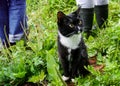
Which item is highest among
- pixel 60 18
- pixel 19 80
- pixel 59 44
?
pixel 60 18

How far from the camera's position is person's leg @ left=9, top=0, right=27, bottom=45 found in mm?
4105

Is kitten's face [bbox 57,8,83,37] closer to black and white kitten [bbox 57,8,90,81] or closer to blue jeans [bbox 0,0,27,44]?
black and white kitten [bbox 57,8,90,81]

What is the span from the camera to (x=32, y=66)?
3.75 meters

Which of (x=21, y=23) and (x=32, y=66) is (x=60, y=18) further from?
(x=21, y=23)

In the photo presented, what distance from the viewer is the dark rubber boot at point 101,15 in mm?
4566

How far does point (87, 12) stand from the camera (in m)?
4.43

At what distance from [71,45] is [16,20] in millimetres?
1038

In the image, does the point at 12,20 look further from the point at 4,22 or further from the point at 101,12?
the point at 101,12

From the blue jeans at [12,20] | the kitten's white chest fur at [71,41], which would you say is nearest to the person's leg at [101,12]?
the blue jeans at [12,20]

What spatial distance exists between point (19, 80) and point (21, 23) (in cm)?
77

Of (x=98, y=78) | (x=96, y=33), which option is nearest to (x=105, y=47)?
(x=96, y=33)

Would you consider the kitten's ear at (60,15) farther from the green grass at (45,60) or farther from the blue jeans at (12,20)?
the blue jeans at (12,20)

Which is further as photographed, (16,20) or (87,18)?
(87,18)

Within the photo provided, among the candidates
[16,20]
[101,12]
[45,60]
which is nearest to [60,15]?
[45,60]
